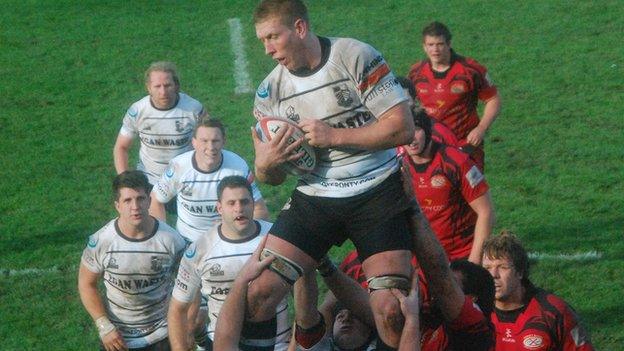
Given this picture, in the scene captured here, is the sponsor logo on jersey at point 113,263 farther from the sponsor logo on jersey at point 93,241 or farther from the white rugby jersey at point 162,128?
the white rugby jersey at point 162,128

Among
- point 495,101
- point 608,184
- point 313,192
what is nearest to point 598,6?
point 608,184

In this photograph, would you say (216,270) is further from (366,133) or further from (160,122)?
(160,122)

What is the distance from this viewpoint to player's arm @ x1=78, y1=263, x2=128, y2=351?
10.3 m

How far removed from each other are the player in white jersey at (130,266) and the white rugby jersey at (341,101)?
299cm

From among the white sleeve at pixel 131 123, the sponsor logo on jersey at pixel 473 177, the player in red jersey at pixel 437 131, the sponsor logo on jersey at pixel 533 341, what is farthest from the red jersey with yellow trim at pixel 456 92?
the sponsor logo on jersey at pixel 533 341

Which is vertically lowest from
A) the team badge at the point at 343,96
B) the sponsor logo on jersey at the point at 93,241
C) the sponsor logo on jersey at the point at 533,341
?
the sponsor logo on jersey at the point at 533,341

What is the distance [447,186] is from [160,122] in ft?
12.8

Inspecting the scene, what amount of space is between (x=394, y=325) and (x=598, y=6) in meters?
16.2

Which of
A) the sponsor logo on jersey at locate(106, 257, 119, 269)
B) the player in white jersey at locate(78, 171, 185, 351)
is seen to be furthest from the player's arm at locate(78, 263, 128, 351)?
the sponsor logo on jersey at locate(106, 257, 119, 269)

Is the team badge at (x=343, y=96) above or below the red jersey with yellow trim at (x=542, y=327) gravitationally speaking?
above

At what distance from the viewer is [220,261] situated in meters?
9.94

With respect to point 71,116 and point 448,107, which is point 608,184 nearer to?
point 448,107

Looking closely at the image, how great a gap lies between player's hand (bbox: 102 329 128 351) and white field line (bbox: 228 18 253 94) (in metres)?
9.27

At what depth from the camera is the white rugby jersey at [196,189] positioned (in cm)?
1185
